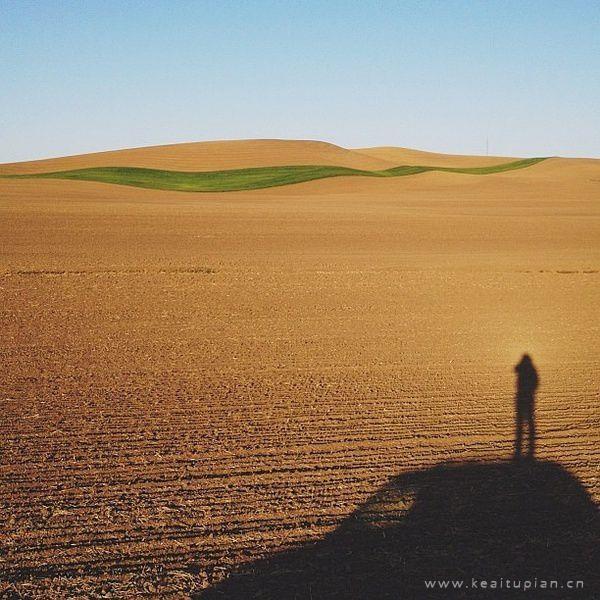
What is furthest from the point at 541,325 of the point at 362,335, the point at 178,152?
the point at 178,152

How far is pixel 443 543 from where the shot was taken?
15.7ft

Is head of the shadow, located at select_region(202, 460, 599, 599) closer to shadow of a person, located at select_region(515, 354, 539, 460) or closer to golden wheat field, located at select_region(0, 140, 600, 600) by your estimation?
golden wheat field, located at select_region(0, 140, 600, 600)

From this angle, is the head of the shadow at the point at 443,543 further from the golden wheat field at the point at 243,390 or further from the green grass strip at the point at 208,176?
the green grass strip at the point at 208,176

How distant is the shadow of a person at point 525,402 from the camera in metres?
6.61

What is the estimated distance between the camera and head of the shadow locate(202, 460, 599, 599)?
14.3ft

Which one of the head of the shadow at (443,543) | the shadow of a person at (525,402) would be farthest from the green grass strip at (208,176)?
the head of the shadow at (443,543)

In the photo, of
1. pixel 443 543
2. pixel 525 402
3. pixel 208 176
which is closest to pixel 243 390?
pixel 525 402

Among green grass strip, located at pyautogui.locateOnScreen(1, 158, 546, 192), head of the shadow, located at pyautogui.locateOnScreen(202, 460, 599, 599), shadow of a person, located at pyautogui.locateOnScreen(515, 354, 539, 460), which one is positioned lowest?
head of the shadow, located at pyautogui.locateOnScreen(202, 460, 599, 599)

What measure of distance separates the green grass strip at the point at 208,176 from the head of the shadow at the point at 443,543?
50.4 meters

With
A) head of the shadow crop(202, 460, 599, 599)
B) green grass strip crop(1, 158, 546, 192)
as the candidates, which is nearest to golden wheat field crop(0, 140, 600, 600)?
head of the shadow crop(202, 460, 599, 599)

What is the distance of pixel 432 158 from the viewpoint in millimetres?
90625

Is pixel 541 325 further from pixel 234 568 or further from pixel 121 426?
pixel 234 568

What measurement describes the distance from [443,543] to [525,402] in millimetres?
3656

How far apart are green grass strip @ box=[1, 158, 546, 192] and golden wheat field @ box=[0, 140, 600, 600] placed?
33404 millimetres
